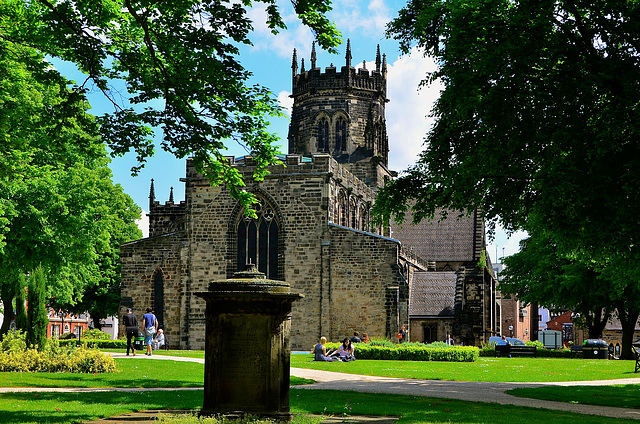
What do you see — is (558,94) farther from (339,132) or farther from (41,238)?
(339,132)

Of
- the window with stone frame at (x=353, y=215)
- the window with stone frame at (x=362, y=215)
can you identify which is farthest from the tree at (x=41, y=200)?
the window with stone frame at (x=362, y=215)

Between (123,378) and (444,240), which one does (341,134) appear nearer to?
(444,240)

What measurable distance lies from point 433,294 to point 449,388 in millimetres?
31044

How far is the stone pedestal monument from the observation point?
437 inches

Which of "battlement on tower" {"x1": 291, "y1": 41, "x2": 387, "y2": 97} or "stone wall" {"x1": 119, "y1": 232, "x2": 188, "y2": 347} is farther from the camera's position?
"battlement on tower" {"x1": 291, "y1": 41, "x2": 387, "y2": 97}

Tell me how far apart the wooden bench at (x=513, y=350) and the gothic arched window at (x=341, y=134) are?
69.6 ft

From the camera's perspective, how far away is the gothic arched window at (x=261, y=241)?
135ft

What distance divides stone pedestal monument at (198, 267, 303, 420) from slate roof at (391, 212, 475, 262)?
46.1 meters

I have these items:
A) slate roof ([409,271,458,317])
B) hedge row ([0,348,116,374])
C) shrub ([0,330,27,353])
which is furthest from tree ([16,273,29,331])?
slate roof ([409,271,458,317])

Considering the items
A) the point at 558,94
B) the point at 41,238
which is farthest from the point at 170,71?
the point at 41,238

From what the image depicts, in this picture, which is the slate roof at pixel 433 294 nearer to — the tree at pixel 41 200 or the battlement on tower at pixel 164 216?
the battlement on tower at pixel 164 216

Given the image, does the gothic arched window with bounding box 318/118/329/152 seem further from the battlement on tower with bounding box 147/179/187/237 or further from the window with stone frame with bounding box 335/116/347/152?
the battlement on tower with bounding box 147/179/187/237

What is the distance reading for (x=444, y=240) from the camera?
2308 inches

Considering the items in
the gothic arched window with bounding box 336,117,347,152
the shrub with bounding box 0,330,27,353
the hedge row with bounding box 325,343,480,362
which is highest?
the gothic arched window with bounding box 336,117,347,152
